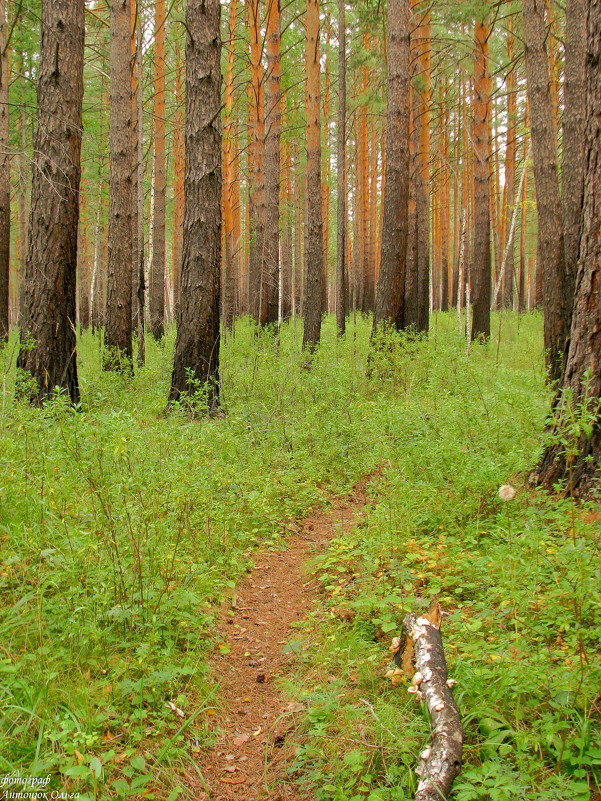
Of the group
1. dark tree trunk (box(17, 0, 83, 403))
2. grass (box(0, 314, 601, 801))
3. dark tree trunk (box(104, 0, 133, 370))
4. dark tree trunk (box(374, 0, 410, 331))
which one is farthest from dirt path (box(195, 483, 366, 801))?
dark tree trunk (box(374, 0, 410, 331))

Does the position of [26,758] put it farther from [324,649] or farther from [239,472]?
[239,472]

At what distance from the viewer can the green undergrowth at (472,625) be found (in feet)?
6.94

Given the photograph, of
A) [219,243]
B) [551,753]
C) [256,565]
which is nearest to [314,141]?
[219,243]

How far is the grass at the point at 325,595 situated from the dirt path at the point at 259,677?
0.11 m

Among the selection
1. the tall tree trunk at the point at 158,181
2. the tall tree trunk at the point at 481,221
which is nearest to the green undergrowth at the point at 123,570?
the tall tree trunk at the point at 481,221

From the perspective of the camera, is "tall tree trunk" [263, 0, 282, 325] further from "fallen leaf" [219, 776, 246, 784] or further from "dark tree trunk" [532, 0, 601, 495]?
"fallen leaf" [219, 776, 246, 784]

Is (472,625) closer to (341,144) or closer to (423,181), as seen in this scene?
(341,144)

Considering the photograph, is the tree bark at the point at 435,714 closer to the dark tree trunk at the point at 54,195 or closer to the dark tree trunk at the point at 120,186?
the dark tree trunk at the point at 54,195

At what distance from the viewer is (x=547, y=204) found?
8500mm

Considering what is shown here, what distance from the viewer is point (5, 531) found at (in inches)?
140

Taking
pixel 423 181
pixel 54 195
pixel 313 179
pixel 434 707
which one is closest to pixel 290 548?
pixel 434 707

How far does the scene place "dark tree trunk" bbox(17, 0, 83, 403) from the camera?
6398mm

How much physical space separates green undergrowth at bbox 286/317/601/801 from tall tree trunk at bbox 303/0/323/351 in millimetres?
7216

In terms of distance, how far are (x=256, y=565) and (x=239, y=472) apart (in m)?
1.25
